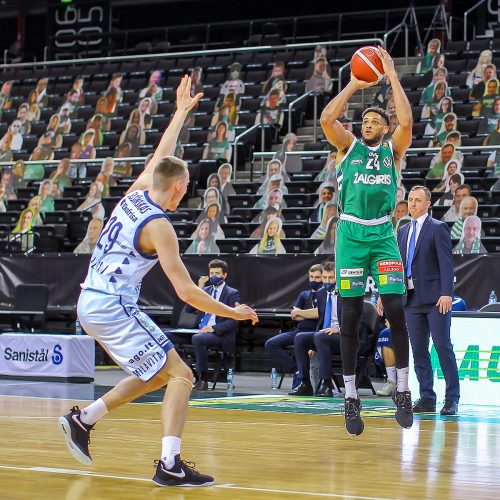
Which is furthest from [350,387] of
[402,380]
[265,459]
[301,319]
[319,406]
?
[301,319]

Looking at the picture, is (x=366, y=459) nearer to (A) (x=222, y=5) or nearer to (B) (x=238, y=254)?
(B) (x=238, y=254)

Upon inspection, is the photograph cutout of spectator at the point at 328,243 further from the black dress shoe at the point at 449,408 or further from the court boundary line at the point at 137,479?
the court boundary line at the point at 137,479

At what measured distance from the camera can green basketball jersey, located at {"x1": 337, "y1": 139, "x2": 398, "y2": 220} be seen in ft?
22.5

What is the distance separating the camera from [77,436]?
5.28m

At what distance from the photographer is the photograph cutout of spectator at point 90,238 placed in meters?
16.6

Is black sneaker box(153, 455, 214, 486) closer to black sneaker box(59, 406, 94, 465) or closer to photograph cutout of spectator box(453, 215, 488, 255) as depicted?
black sneaker box(59, 406, 94, 465)

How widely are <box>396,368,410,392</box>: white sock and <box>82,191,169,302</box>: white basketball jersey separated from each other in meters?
2.26

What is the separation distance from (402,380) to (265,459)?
1.38 m

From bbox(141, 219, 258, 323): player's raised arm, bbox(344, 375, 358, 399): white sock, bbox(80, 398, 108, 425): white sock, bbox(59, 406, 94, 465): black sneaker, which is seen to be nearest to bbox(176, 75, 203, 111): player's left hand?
bbox(141, 219, 258, 323): player's raised arm

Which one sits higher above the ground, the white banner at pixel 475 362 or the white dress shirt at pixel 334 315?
the white dress shirt at pixel 334 315

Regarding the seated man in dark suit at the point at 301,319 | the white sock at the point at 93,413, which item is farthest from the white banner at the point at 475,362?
the white sock at the point at 93,413

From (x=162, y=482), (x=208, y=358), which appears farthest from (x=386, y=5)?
(x=162, y=482)

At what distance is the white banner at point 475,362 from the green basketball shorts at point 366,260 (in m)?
3.44

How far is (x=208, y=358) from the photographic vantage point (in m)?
13.5
